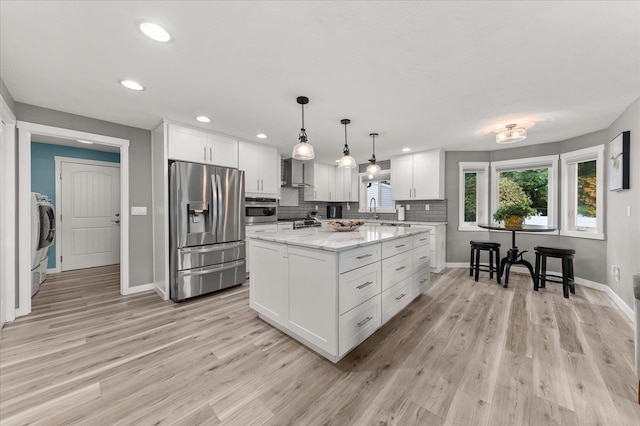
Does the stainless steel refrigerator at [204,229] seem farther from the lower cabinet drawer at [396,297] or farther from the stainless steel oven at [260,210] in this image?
the lower cabinet drawer at [396,297]

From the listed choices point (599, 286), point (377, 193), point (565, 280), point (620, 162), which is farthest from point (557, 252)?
point (377, 193)

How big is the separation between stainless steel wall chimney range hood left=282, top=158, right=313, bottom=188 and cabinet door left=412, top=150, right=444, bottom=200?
2319 millimetres

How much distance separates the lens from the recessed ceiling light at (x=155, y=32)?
1.56m

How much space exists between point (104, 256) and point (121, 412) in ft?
16.1

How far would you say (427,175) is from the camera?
16.1 feet

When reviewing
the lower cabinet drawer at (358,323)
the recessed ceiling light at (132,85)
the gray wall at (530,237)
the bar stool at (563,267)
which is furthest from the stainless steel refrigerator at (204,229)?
the bar stool at (563,267)

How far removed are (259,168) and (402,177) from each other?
2.94 metres

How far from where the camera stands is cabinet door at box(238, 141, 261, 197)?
4090mm

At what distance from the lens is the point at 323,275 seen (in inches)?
75.4

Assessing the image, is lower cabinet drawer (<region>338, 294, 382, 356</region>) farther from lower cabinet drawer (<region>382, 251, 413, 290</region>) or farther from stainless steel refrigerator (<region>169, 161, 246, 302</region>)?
stainless steel refrigerator (<region>169, 161, 246, 302</region>)

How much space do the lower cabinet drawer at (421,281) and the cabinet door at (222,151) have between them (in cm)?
311

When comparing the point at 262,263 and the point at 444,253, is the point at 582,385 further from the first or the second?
the point at 444,253

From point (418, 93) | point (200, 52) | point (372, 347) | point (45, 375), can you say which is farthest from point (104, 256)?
point (418, 93)

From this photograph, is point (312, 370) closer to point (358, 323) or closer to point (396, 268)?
point (358, 323)
